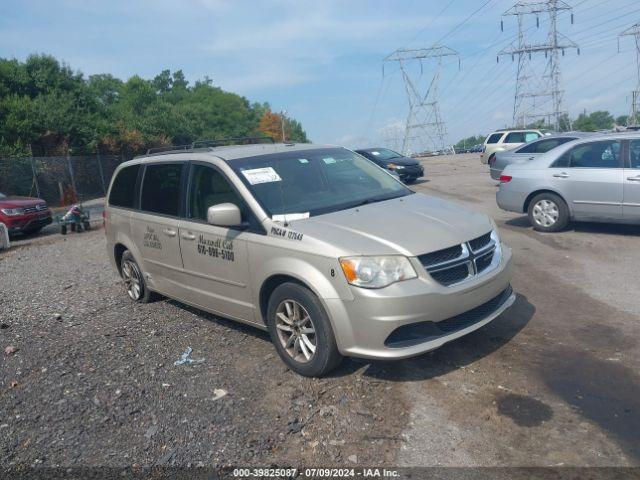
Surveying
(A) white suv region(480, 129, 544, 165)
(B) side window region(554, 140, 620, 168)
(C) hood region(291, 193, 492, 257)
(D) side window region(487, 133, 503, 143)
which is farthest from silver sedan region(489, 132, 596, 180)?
(C) hood region(291, 193, 492, 257)

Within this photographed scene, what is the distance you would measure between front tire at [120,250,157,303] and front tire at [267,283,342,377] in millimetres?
2642

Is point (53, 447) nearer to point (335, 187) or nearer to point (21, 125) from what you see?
point (335, 187)

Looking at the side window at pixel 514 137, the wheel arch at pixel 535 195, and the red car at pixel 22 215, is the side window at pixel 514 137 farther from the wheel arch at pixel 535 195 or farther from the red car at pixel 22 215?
the red car at pixel 22 215

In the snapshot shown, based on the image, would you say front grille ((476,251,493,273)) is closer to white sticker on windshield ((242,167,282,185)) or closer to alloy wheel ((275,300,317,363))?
alloy wheel ((275,300,317,363))

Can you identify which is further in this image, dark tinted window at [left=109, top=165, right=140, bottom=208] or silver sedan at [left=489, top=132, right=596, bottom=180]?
silver sedan at [left=489, top=132, right=596, bottom=180]

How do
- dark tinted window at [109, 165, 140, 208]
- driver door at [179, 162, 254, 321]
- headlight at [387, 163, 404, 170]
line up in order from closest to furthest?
driver door at [179, 162, 254, 321]
dark tinted window at [109, 165, 140, 208]
headlight at [387, 163, 404, 170]

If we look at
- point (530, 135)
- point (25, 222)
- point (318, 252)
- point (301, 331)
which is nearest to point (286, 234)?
point (318, 252)

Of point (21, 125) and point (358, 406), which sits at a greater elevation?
point (21, 125)

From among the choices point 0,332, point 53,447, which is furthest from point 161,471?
point 0,332

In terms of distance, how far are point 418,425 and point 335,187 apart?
2.38 metres

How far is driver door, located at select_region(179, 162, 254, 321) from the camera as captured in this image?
4.68m

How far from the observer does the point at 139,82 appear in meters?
64.4

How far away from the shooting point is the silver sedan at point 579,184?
810cm

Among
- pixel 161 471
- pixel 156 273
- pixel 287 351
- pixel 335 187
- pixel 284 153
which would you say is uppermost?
pixel 284 153
